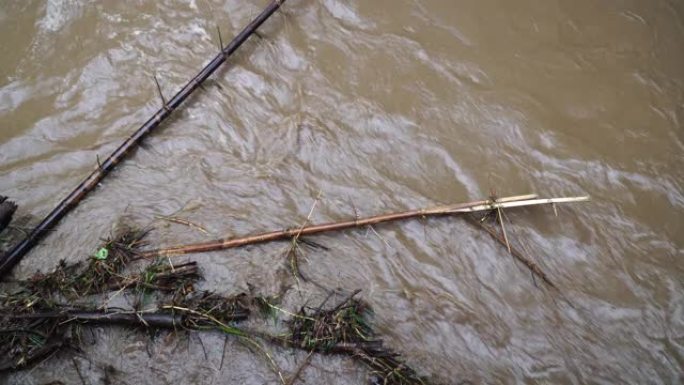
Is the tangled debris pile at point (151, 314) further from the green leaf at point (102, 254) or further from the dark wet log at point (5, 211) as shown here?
the dark wet log at point (5, 211)

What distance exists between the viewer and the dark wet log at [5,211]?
2.99 metres

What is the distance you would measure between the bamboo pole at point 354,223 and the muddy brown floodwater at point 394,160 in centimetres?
8

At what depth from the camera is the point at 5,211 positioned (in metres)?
3.00

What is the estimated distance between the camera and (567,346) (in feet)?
10.2

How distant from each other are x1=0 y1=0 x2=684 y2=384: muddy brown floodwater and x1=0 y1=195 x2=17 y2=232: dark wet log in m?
0.21

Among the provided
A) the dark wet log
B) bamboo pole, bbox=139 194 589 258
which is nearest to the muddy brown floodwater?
bamboo pole, bbox=139 194 589 258

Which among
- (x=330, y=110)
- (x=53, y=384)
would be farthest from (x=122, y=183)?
(x=330, y=110)

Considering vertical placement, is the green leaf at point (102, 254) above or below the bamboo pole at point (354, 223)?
below

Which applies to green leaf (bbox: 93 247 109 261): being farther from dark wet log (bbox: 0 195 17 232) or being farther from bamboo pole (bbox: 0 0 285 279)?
dark wet log (bbox: 0 195 17 232)

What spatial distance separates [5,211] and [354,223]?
2264 millimetres

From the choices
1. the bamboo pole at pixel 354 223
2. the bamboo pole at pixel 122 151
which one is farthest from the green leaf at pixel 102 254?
the bamboo pole at pixel 122 151

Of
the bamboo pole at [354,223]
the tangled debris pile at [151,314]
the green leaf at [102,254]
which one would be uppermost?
the bamboo pole at [354,223]

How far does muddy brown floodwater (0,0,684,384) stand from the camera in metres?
3.05

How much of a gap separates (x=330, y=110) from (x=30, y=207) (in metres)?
2.35
